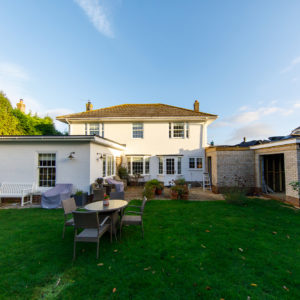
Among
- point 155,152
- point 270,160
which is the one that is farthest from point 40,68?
point 270,160

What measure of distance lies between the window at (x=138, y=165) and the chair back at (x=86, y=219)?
1138 cm

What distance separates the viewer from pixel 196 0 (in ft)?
33.1

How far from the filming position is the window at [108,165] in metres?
10.8

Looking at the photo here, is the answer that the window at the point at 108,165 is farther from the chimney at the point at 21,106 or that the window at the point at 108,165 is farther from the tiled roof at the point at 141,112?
the chimney at the point at 21,106

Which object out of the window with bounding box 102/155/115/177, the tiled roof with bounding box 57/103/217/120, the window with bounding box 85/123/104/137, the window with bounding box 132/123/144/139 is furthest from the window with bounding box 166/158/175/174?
the window with bounding box 85/123/104/137

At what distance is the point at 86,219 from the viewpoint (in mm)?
3514

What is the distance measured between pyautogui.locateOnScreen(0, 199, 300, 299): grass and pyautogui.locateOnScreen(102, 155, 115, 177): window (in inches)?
203

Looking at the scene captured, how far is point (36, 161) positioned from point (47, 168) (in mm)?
725

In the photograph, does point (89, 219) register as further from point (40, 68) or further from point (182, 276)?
point (40, 68)

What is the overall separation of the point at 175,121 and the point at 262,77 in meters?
7.88

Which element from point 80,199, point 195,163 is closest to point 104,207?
point 80,199

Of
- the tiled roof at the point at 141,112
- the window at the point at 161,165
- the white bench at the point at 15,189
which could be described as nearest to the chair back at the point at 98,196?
the white bench at the point at 15,189

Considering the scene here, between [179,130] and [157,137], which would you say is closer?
[157,137]

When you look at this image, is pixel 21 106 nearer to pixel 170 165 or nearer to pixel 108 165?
pixel 108 165
